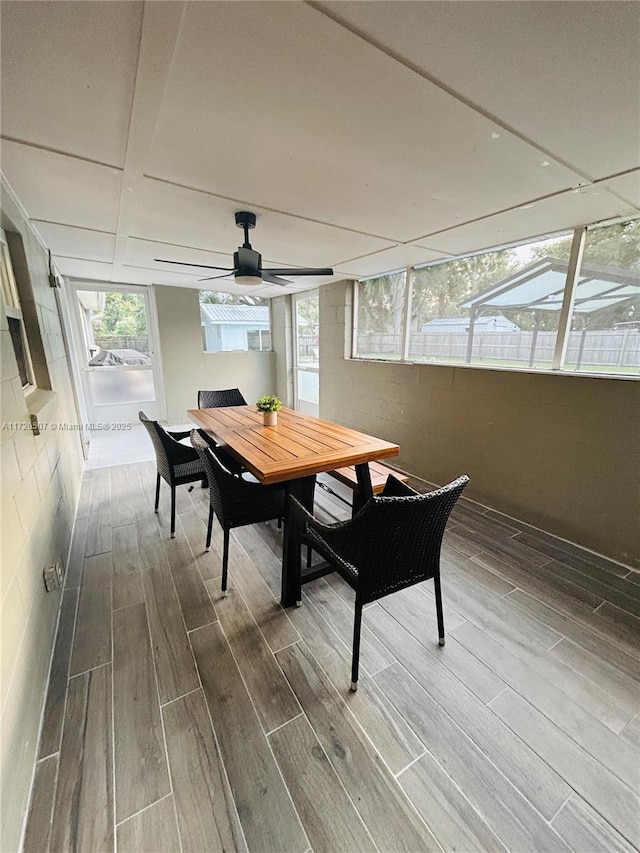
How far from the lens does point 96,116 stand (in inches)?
48.5

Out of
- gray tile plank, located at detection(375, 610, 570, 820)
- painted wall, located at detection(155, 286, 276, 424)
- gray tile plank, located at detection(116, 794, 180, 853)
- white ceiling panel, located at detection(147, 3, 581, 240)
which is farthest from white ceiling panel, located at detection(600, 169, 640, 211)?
painted wall, located at detection(155, 286, 276, 424)

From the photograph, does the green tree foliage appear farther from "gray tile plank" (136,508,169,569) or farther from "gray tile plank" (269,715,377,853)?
"gray tile plank" (269,715,377,853)

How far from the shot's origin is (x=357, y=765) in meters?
1.14

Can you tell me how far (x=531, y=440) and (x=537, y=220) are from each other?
1.52m

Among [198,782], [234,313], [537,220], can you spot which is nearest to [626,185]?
[537,220]

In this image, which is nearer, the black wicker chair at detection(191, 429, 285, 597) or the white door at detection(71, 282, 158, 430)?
the black wicker chair at detection(191, 429, 285, 597)

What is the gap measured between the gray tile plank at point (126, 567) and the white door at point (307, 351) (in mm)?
3425

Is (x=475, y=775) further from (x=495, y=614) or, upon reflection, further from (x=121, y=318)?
(x=121, y=318)

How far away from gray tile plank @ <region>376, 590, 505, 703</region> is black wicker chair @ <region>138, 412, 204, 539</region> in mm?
1572

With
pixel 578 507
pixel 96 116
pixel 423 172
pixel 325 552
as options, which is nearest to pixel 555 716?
pixel 325 552

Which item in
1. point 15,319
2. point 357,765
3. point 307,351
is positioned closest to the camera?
point 357,765

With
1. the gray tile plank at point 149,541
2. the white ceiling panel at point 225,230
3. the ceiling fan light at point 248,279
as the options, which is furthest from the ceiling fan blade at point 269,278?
the gray tile plank at point 149,541

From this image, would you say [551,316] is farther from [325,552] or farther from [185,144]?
[185,144]

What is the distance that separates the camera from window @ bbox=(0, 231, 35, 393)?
1.99 meters
